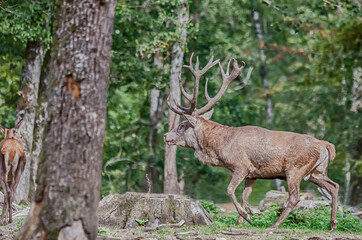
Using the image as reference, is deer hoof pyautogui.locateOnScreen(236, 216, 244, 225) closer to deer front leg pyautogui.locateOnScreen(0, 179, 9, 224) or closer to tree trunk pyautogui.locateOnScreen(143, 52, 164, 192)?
deer front leg pyautogui.locateOnScreen(0, 179, 9, 224)

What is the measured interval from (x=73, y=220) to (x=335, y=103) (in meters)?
17.9

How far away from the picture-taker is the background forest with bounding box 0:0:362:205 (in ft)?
57.8

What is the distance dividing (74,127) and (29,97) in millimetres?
9963

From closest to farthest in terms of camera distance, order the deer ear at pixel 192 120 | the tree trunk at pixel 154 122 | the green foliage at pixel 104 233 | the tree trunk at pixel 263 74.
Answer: the green foliage at pixel 104 233, the deer ear at pixel 192 120, the tree trunk at pixel 154 122, the tree trunk at pixel 263 74

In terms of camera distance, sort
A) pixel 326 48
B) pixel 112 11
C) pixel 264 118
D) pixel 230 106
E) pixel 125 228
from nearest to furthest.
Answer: pixel 112 11
pixel 125 228
pixel 326 48
pixel 230 106
pixel 264 118

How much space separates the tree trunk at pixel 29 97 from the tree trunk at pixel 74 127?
30.6ft

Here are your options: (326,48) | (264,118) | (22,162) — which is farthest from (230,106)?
(22,162)

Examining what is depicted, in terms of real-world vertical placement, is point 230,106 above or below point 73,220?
above

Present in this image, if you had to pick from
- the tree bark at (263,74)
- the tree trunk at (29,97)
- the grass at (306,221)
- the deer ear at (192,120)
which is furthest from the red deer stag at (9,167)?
the tree bark at (263,74)

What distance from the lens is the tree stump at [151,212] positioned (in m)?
10.5

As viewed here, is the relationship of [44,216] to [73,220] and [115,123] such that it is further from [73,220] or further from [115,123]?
[115,123]

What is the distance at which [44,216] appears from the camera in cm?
629

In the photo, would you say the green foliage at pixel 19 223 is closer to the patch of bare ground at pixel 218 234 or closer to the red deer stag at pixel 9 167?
the red deer stag at pixel 9 167

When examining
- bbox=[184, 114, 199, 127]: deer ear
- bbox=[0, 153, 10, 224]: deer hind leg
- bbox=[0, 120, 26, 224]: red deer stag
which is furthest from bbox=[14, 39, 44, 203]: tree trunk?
bbox=[184, 114, 199, 127]: deer ear
